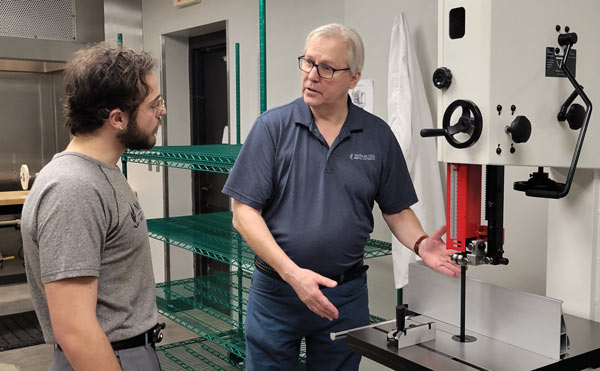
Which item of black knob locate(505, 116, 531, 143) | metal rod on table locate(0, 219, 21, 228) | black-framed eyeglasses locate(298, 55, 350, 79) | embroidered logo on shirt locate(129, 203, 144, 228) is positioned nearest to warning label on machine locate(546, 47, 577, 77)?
black knob locate(505, 116, 531, 143)

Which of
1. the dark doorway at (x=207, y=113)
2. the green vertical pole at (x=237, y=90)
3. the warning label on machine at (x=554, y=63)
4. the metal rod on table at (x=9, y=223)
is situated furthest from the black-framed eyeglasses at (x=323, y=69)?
the metal rod on table at (x=9, y=223)

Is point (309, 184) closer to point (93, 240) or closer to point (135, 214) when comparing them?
point (135, 214)

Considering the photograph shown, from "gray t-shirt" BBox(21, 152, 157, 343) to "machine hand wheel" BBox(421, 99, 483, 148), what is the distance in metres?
0.67

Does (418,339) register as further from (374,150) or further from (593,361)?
(374,150)

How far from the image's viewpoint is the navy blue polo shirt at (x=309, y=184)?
1.78 meters

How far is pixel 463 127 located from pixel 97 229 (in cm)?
78

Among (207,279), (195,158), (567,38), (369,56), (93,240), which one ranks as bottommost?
(207,279)

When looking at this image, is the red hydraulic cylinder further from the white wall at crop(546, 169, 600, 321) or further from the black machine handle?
the white wall at crop(546, 169, 600, 321)

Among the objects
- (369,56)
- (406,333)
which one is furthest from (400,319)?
(369,56)

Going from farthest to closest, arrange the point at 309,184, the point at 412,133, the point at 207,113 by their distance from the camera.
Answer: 1. the point at 207,113
2. the point at 412,133
3. the point at 309,184

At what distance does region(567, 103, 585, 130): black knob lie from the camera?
52.3 inches

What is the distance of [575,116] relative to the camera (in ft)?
4.37

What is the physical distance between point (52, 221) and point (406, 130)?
61.3 inches

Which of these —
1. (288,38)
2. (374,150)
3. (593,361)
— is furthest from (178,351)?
(593,361)
